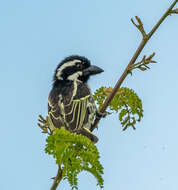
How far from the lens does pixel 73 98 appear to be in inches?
258

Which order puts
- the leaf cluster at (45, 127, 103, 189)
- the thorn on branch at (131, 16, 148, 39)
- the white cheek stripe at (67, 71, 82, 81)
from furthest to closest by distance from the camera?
the white cheek stripe at (67, 71, 82, 81)
the thorn on branch at (131, 16, 148, 39)
the leaf cluster at (45, 127, 103, 189)

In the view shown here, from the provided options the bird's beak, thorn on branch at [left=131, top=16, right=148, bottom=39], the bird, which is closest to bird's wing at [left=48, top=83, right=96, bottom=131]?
the bird

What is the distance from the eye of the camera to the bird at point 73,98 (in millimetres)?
6027

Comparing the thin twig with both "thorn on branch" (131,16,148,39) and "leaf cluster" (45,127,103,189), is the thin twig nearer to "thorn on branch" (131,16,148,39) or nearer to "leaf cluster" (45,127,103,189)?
"leaf cluster" (45,127,103,189)

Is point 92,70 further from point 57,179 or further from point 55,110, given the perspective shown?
point 57,179

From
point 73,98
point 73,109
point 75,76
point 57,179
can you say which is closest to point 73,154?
point 57,179

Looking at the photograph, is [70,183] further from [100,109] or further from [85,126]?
[85,126]

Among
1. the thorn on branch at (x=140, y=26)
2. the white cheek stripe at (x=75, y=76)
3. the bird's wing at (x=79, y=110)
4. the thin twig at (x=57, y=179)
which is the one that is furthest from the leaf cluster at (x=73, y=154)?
the white cheek stripe at (x=75, y=76)

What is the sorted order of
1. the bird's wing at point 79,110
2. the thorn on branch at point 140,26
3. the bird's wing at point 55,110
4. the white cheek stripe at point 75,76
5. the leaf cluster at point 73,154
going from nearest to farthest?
the leaf cluster at point 73,154 < the thorn on branch at point 140,26 < the bird's wing at point 79,110 < the bird's wing at point 55,110 < the white cheek stripe at point 75,76

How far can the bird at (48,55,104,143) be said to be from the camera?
237 inches

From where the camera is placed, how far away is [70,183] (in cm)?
316

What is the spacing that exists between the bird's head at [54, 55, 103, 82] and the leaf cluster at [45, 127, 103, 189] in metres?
4.56

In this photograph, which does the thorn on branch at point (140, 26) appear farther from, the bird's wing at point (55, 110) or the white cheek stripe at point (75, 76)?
the white cheek stripe at point (75, 76)

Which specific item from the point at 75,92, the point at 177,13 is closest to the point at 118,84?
the point at 177,13
